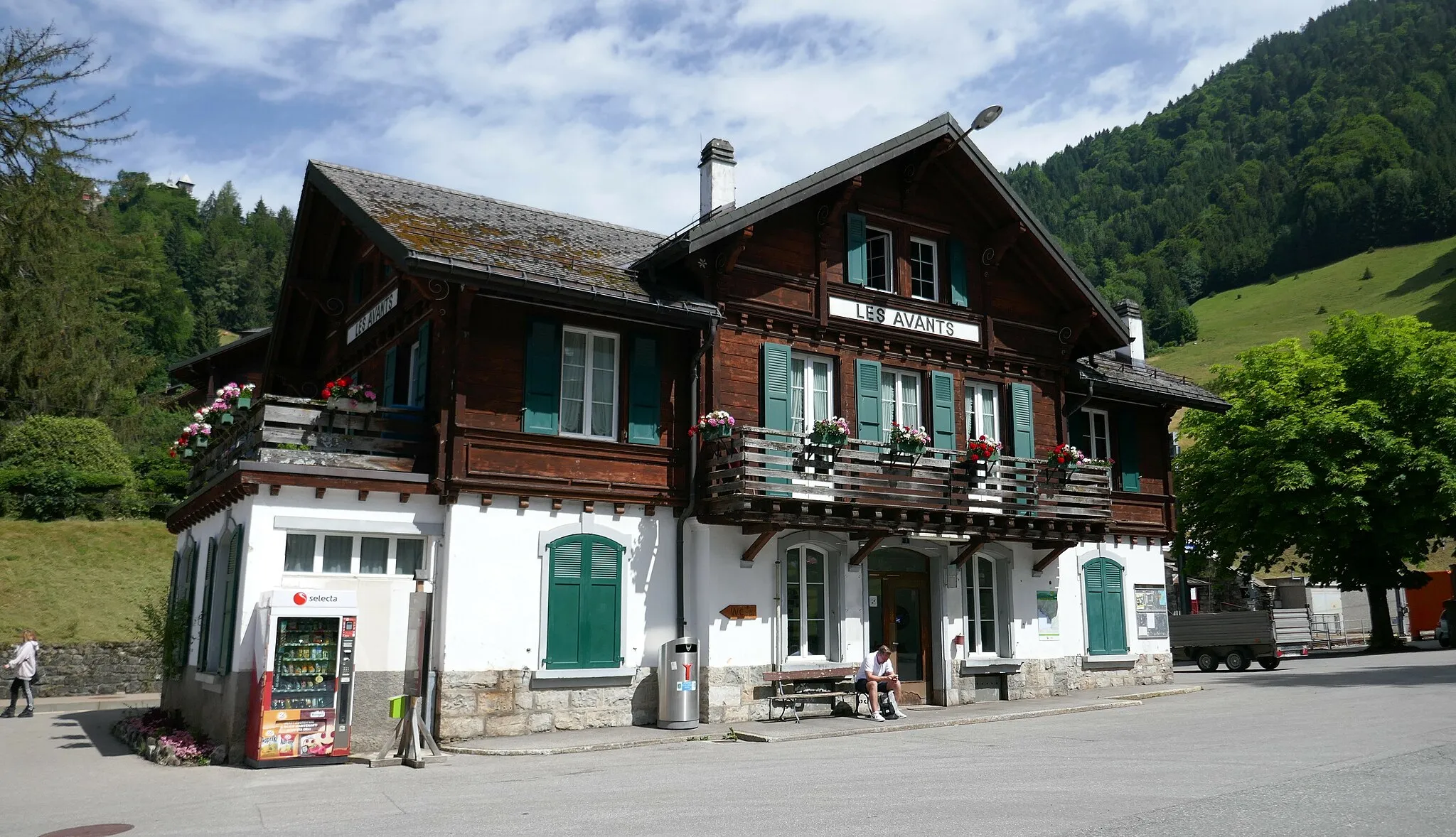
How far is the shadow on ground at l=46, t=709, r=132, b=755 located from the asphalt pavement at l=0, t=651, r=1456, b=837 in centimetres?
17

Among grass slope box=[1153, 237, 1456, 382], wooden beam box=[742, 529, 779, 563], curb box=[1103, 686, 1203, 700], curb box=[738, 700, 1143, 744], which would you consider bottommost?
curb box=[738, 700, 1143, 744]

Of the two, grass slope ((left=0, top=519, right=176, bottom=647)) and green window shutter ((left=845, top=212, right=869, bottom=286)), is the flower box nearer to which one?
green window shutter ((left=845, top=212, right=869, bottom=286))

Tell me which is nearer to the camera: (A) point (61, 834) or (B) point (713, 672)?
(A) point (61, 834)

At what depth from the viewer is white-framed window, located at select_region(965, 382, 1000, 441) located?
21.7m

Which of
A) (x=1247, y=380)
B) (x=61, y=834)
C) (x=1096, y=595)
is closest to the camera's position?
(x=61, y=834)

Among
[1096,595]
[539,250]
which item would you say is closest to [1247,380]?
[1096,595]

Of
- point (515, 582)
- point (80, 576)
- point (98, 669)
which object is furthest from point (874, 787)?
point (80, 576)

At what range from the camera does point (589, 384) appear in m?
17.8

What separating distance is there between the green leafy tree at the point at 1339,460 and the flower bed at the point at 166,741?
98.5 feet

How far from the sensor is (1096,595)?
2339 centimetres

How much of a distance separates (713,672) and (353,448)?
6.28m

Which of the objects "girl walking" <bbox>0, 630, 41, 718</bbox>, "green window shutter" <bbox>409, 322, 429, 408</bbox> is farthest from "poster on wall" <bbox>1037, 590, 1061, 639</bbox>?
"girl walking" <bbox>0, 630, 41, 718</bbox>

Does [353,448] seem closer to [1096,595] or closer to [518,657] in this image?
[518,657]

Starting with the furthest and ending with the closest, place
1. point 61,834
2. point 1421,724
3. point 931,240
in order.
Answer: point 931,240
point 1421,724
point 61,834
